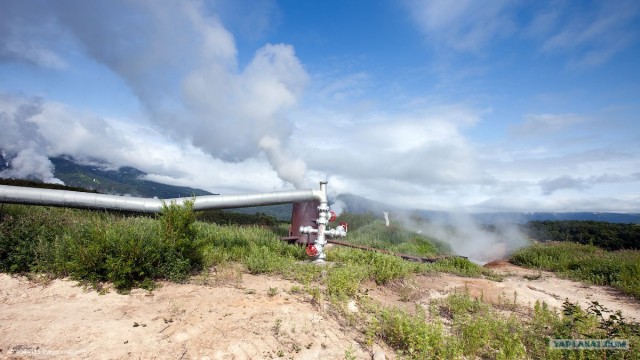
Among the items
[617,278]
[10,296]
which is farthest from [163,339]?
[617,278]

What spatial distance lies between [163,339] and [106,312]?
1.45 metres

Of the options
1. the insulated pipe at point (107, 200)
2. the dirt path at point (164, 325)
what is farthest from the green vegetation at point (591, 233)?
the dirt path at point (164, 325)

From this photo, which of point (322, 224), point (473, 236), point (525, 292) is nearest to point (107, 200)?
point (322, 224)

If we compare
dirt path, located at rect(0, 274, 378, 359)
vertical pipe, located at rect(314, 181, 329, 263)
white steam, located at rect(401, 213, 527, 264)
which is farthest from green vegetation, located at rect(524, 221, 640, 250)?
dirt path, located at rect(0, 274, 378, 359)

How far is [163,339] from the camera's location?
4.53m

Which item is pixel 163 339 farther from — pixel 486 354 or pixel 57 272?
pixel 486 354

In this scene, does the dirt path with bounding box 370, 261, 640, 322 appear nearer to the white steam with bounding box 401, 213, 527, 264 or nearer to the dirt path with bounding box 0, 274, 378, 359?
the dirt path with bounding box 0, 274, 378, 359

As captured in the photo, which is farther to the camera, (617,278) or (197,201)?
(617,278)

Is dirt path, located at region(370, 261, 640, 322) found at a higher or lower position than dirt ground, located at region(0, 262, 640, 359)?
lower

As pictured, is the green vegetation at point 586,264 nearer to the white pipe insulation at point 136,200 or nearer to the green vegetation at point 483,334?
the green vegetation at point 483,334

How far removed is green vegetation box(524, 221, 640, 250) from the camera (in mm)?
24562

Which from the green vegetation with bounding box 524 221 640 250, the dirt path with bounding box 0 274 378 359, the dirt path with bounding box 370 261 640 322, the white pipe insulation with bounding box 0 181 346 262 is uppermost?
the white pipe insulation with bounding box 0 181 346 262

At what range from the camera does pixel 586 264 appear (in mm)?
14094

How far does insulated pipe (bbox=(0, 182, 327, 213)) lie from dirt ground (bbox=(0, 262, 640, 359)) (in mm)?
2384
